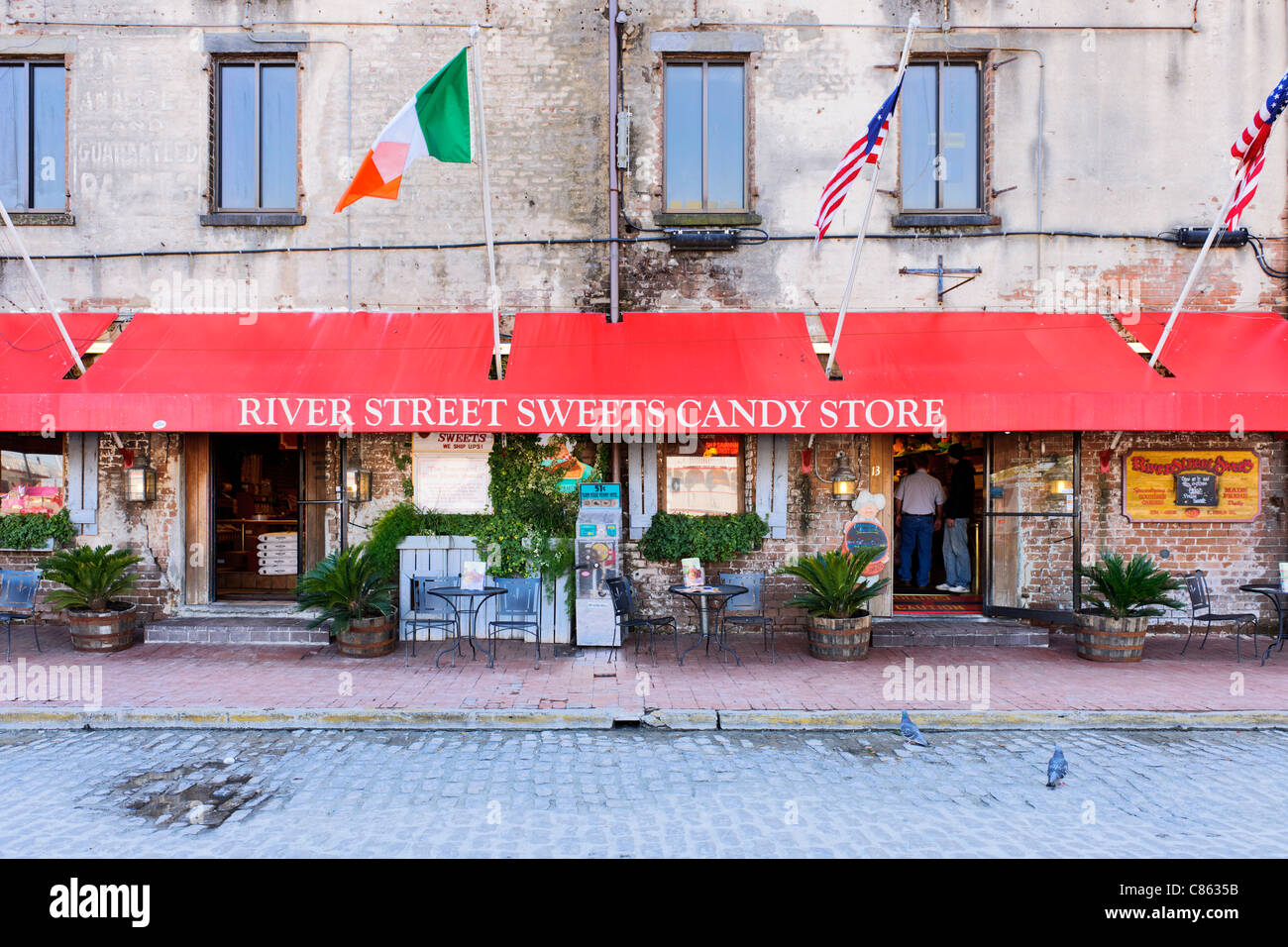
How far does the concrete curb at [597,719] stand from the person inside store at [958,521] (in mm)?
4439

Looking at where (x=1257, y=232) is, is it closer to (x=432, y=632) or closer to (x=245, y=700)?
(x=432, y=632)

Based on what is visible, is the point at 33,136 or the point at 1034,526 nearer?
the point at 1034,526

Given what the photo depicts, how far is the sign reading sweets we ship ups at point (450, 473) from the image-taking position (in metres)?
9.07

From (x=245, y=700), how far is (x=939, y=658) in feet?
23.6

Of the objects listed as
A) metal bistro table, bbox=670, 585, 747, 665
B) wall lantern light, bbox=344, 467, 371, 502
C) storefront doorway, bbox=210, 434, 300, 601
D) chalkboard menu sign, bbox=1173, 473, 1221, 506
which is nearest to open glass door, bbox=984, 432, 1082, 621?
chalkboard menu sign, bbox=1173, 473, 1221, 506

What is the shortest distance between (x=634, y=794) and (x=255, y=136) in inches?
378

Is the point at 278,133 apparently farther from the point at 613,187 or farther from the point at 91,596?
the point at 91,596

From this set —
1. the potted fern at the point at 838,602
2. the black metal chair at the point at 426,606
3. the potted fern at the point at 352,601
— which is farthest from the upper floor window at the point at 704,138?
the potted fern at the point at 352,601

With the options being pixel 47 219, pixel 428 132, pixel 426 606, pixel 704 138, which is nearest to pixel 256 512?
pixel 426 606

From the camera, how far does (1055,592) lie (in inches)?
366

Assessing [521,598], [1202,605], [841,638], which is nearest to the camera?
[841,638]

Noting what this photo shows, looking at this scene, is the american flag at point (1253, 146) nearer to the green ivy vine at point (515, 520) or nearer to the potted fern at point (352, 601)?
the green ivy vine at point (515, 520)

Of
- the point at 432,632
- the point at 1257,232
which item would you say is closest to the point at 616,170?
the point at 432,632

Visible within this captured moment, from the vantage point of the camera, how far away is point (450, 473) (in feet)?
29.9
